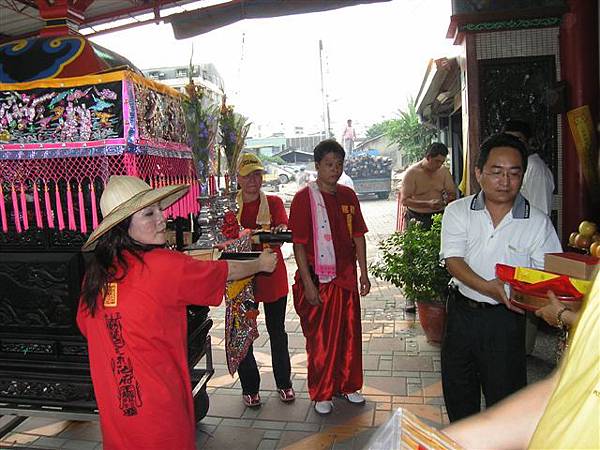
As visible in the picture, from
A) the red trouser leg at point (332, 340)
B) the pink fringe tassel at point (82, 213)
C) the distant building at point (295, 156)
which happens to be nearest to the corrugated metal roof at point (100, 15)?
the pink fringe tassel at point (82, 213)

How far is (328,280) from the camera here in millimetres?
3400

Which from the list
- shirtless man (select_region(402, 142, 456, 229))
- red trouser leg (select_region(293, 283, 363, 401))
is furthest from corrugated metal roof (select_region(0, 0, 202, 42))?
red trouser leg (select_region(293, 283, 363, 401))

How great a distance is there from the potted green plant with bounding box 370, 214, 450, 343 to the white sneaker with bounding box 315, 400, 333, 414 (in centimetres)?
125

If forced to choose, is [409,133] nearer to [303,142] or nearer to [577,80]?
[303,142]

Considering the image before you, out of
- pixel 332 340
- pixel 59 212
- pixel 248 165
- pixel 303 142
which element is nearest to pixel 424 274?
pixel 332 340

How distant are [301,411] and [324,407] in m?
0.17

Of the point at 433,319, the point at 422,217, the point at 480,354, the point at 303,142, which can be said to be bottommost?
the point at 433,319

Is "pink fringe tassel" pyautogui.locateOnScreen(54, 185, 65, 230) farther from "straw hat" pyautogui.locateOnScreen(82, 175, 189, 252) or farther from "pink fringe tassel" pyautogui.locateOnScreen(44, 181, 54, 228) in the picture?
"straw hat" pyautogui.locateOnScreen(82, 175, 189, 252)

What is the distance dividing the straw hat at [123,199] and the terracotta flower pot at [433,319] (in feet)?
9.06

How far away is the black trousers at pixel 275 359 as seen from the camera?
354 centimetres

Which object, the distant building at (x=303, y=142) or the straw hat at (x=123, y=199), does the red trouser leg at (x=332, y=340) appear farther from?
the distant building at (x=303, y=142)

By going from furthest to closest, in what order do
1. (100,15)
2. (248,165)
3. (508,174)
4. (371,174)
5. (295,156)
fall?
(295,156), (371,174), (100,15), (248,165), (508,174)

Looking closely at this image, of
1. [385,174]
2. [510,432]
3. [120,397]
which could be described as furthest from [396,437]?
[385,174]

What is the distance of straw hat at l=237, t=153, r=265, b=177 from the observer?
3.69 meters
